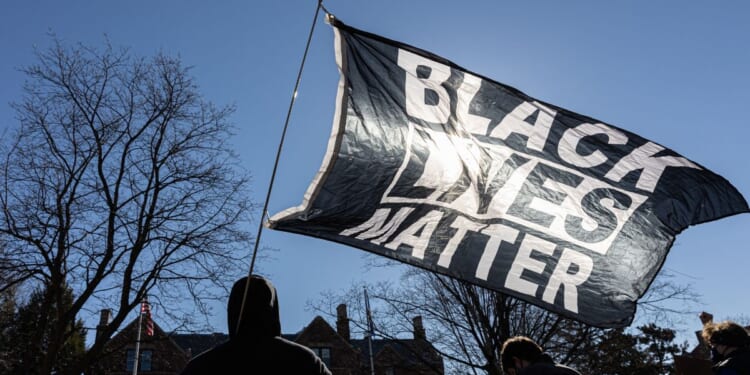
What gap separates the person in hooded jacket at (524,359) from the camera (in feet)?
13.1

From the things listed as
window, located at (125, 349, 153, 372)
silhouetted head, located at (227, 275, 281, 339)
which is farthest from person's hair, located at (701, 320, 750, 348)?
window, located at (125, 349, 153, 372)

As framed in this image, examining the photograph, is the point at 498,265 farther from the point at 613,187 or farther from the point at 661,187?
the point at 661,187

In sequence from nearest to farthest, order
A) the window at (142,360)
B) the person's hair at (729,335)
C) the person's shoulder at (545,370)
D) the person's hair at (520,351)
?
the person's shoulder at (545,370) < the person's hair at (520,351) < the person's hair at (729,335) < the window at (142,360)

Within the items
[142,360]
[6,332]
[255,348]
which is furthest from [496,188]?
[142,360]

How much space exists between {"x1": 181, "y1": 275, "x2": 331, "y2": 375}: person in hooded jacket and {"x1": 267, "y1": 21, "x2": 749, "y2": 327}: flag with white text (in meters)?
0.97

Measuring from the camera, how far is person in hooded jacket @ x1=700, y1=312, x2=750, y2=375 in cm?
436

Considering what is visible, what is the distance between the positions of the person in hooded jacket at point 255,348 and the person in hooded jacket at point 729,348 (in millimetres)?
3677

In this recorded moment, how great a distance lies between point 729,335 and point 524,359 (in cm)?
185

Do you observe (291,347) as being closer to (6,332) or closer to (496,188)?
(496,188)

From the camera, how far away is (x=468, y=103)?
4.80 metres

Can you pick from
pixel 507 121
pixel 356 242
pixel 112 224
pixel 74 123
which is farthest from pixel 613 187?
pixel 74 123

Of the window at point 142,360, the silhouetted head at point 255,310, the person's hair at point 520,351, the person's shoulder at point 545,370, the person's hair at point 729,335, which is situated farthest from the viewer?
the window at point 142,360

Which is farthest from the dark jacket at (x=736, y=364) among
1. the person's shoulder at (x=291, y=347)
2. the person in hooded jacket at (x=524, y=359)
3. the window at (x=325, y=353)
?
the window at (x=325, y=353)

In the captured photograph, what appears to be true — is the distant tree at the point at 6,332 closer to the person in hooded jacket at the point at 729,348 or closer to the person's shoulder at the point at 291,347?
the person's shoulder at the point at 291,347
